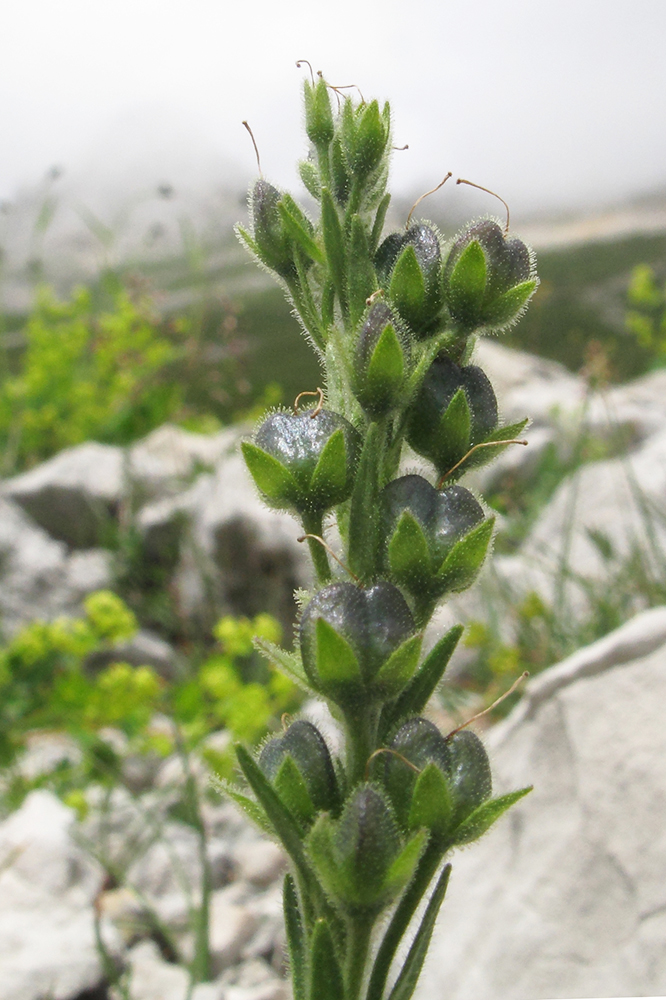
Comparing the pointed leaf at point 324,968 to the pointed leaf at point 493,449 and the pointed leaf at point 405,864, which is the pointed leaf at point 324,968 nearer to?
the pointed leaf at point 405,864

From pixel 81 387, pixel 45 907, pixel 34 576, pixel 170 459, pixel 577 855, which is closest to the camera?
pixel 577 855

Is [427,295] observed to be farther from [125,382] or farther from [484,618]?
[125,382]

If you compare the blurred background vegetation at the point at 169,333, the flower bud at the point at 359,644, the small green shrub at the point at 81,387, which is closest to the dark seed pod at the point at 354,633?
the flower bud at the point at 359,644

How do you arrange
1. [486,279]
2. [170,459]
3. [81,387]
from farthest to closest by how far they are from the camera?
1. [81,387]
2. [170,459]
3. [486,279]

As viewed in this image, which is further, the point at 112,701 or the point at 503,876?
the point at 112,701

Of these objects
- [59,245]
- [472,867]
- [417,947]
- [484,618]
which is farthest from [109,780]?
[59,245]

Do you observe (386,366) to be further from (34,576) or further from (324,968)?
(34,576)

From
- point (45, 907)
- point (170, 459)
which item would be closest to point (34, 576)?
point (170, 459)
